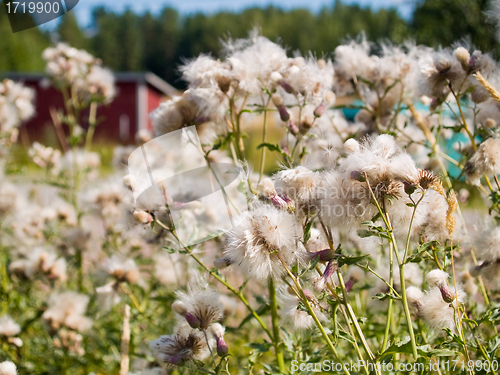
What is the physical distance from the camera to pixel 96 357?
237cm

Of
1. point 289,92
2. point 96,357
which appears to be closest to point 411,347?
point 289,92

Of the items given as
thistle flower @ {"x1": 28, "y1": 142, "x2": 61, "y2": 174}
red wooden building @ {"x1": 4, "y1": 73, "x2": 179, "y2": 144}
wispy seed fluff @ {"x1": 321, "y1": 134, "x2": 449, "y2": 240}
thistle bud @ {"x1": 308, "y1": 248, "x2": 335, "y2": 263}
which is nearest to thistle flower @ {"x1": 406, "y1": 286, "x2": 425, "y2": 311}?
wispy seed fluff @ {"x1": 321, "y1": 134, "x2": 449, "y2": 240}

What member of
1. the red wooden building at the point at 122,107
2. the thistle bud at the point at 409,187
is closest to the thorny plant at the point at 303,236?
the thistle bud at the point at 409,187

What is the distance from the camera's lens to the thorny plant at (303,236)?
108 centimetres

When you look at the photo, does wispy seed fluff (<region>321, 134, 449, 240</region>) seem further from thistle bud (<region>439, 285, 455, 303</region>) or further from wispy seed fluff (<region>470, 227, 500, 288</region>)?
wispy seed fluff (<region>470, 227, 500, 288</region>)

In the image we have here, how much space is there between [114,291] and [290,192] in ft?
4.28

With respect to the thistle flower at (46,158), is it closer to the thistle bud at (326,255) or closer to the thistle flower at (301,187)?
Answer: the thistle flower at (301,187)

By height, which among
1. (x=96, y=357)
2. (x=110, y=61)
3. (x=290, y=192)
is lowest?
(x=110, y=61)

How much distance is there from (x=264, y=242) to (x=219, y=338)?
1.26ft

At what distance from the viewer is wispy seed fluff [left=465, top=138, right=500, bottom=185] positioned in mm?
1311

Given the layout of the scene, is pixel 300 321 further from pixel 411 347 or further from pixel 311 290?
pixel 411 347

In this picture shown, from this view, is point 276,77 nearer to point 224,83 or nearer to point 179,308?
point 224,83

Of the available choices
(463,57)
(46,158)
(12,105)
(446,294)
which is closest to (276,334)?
(446,294)

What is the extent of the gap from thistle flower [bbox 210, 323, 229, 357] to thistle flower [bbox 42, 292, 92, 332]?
1046 mm
